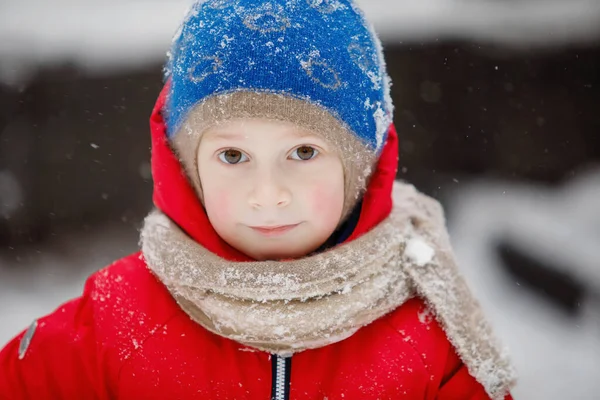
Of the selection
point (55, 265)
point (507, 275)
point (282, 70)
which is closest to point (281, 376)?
point (282, 70)

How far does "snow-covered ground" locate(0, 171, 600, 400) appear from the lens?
2.81m

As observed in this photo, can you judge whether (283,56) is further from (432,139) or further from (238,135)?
(432,139)

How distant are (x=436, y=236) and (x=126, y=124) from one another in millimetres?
2550

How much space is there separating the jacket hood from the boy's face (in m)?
0.04

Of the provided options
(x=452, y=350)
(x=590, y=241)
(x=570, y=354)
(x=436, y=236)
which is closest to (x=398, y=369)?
(x=452, y=350)

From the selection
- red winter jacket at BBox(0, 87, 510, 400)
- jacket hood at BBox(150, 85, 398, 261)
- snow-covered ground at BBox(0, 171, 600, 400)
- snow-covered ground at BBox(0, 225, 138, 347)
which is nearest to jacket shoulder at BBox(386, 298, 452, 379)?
red winter jacket at BBox(0, 87, 510, 400)

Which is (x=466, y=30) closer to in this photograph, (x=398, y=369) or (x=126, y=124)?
(x=126, y=124)

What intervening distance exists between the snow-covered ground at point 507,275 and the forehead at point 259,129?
5.52 ft

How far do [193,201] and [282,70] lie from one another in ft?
1.11

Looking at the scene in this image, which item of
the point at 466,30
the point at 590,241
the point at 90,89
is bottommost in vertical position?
the point at 590,241

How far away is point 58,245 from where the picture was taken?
12.3 feet

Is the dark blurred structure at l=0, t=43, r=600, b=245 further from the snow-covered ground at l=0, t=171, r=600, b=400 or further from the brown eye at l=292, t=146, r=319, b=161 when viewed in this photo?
the brown eye at l=292, t=146, r=319, b=161

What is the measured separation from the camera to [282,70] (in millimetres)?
1165

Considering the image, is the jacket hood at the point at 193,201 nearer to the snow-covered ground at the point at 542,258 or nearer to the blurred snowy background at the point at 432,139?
the snow-covered ground at the point at 542,258
